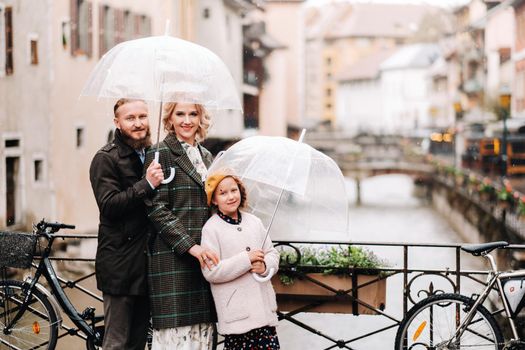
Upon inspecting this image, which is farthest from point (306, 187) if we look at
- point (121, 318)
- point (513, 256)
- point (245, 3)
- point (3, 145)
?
point (245, 3)

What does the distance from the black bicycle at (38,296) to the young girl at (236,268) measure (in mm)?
712

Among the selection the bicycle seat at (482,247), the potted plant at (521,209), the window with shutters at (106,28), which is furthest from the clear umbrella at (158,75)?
the potted plant at (521,209)

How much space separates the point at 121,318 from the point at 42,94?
358 inches

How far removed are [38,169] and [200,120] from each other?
9.22 metres

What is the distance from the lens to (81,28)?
12609 millimetres

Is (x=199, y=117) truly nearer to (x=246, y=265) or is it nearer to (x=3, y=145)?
(x=246, y=265)

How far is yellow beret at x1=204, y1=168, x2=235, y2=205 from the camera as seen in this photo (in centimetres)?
301

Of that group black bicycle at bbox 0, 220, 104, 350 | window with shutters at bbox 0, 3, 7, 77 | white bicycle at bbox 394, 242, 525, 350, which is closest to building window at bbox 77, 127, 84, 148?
window with shutters at bbox 0, 3, 7, 77

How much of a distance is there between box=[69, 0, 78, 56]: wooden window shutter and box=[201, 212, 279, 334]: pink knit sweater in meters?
9.75

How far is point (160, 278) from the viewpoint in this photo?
303cm

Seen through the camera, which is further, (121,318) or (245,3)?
(245,3)

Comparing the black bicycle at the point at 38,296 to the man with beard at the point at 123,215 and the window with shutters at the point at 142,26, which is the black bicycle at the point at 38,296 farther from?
the window with shutters at the point at 142,26

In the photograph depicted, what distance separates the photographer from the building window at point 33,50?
452 inches

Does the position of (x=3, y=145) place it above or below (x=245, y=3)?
below
